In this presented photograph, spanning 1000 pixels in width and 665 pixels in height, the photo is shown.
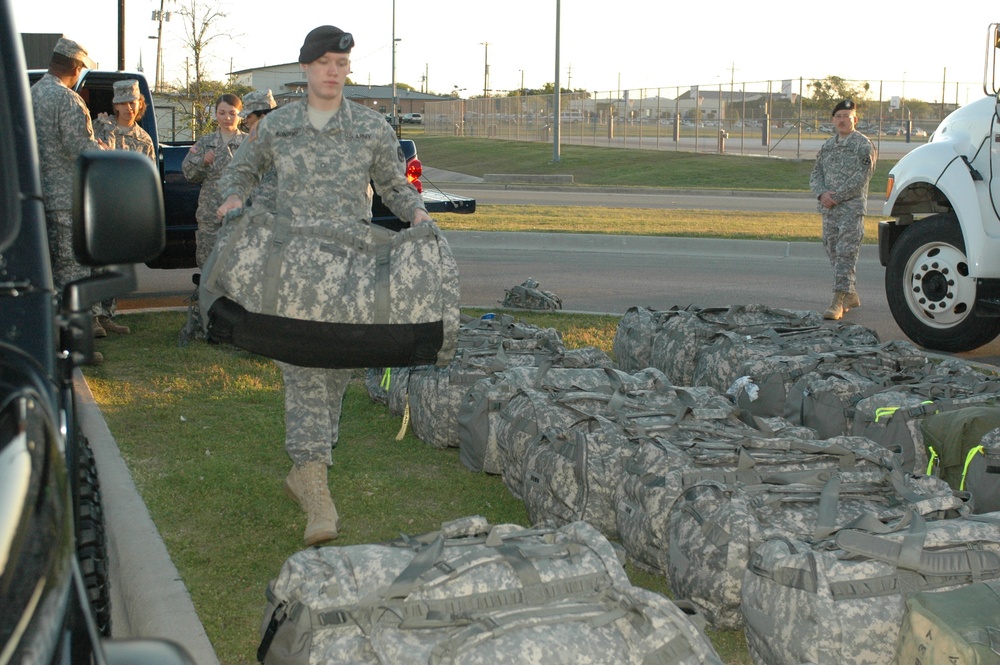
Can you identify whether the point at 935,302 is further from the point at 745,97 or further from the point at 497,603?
the point at 745,97

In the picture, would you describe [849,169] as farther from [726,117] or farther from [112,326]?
[726,117]

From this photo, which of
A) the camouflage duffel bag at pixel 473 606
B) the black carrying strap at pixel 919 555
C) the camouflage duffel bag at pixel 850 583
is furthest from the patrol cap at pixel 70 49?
the black carrying strap at pixel 919 555

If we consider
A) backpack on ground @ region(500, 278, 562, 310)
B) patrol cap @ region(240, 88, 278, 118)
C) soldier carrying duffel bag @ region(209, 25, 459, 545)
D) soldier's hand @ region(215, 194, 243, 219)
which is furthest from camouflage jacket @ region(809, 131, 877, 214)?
soldier's hand @ region(215, 194, 243, 219)

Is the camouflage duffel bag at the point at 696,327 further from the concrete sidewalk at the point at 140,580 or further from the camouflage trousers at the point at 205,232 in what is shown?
the camouflage trousers at the point at 205,232

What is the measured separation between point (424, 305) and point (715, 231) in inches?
552

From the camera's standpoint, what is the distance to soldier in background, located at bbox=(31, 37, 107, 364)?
304 inches

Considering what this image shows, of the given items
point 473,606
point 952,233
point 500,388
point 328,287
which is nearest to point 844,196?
point 952,233

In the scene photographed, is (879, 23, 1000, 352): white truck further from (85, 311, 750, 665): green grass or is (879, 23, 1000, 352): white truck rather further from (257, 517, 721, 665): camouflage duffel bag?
(257, 517, 721, 665): camouflage duffel bag

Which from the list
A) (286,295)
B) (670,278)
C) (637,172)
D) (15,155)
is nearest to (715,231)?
(670,278)

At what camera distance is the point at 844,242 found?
1059 cm

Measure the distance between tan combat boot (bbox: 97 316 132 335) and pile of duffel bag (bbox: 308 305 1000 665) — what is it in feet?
10.5

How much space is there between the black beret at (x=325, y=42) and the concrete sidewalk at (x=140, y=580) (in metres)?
1.74

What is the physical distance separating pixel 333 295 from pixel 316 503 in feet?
3.73

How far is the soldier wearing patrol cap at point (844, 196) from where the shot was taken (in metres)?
10.5
